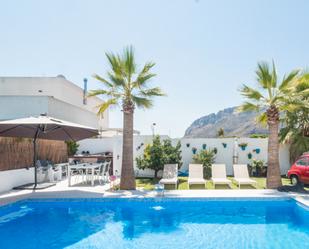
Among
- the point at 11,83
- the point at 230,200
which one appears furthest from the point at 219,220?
the point at 11,83

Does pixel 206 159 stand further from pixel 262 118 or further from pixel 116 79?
pixel 116 79

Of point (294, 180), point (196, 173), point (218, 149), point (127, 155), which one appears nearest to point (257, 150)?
point (218, 149)

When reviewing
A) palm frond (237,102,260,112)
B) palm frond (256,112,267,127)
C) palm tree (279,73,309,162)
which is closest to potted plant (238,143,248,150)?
palm tree (279,73,309,162)

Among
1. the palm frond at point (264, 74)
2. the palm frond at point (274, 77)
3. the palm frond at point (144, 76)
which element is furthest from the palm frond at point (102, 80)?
the palm frond at point (274, 77)

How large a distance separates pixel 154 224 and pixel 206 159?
26.1 ft

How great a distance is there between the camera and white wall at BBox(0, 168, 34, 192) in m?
12.0

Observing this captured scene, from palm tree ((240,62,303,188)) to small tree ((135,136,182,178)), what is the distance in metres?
5.05

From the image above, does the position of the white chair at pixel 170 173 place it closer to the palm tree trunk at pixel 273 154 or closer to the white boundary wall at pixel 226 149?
the white boundary wall at pixel 226 149

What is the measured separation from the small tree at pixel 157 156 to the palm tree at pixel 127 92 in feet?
10.9

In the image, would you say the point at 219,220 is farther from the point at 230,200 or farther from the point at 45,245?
the point at 45,245

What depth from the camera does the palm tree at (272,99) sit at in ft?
37.4

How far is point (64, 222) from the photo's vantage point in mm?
8695

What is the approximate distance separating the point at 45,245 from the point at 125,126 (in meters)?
6.23

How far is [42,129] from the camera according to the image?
41.6ft
